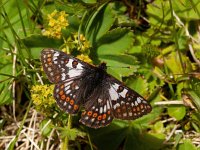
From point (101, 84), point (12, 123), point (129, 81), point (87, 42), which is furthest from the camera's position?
point (12, 123)

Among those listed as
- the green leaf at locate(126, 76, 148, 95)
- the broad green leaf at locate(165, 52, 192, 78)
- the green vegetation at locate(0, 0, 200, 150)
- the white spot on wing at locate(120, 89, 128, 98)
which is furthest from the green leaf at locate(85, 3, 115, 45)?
the white spot on wing at locate(120, 89, 128, 98)

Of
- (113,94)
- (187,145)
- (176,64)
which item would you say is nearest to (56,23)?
(113,94)

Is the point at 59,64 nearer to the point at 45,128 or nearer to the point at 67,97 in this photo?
the point at 67,97

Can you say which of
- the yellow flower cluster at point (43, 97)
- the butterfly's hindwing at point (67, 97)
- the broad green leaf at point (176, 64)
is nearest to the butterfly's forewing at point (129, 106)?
the butterfly's hindwing at point (67, 97)

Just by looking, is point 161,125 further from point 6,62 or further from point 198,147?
point 6,62

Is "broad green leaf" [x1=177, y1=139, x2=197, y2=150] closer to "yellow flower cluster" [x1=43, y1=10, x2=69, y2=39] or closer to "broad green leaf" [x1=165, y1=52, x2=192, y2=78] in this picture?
"broad green leaf" [x1=165, y1=52, x2=192, y2=78]

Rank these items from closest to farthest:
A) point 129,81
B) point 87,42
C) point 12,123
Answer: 1. point 87,42
2. point 129,81
3. point 12,123

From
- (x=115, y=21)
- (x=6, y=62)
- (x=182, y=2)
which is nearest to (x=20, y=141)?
(x=6, y=62)
